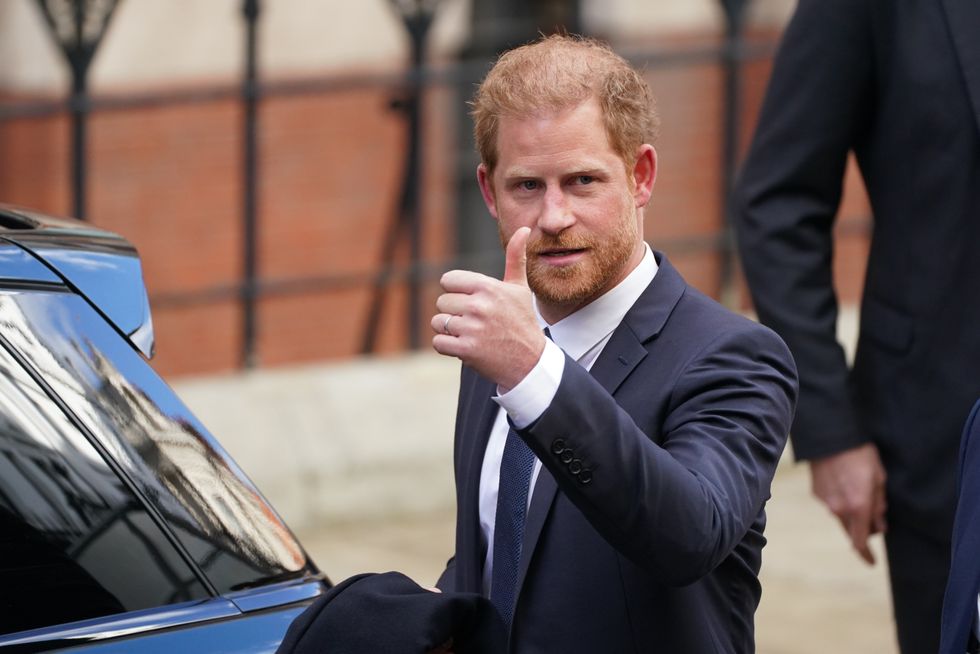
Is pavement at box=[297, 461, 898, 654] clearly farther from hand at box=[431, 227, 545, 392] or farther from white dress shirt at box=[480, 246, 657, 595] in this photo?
hand at box=[431, 227, 545, 392]

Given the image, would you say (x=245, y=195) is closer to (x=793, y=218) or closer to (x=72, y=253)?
(x=793, y=218)

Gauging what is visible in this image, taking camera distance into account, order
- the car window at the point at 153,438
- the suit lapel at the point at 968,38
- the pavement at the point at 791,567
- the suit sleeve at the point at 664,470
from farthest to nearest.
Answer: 1. the pavement at the point at 791,567
2. the suit lapel at the point at 968,38
3. the car window at the point at 153,438
4. the suit sleeve at the point at 664,470

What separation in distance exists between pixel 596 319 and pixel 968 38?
51.1 inches

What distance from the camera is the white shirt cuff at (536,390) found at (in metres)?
2.20

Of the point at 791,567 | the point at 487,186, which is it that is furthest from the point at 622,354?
the point at 791,567

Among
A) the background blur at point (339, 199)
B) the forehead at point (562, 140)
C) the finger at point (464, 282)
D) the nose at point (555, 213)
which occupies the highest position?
the forehead at point (562, 140)

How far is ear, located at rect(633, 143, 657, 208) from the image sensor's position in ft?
8.50

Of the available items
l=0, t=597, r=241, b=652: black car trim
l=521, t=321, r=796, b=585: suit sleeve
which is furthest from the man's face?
l=0, t=597, r=241, b=652: black car trim

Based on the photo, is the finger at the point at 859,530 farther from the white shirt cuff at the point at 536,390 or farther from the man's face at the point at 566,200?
the white shirt cuff at the point at 536,390

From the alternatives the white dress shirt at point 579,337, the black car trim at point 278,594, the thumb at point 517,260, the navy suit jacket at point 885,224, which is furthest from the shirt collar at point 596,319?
the navy suit jacket at point 885,224

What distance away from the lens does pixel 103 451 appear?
240 centimetres

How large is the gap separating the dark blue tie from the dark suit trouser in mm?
1296

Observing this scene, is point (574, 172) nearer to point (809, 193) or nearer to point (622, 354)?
point (622, 354)

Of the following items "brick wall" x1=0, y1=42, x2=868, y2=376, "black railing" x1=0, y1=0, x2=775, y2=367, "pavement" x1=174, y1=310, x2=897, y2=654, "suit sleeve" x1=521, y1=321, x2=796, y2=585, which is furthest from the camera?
"brick wall" x1=0, y1=42, x2=868, y2=376
